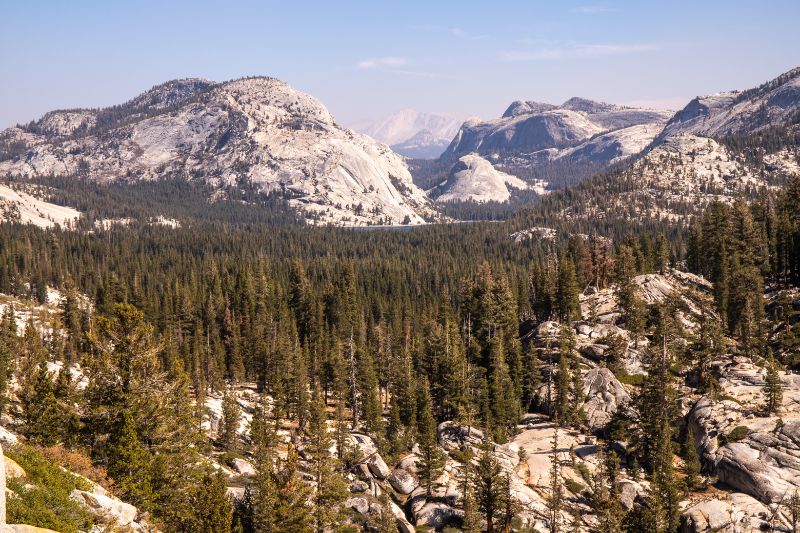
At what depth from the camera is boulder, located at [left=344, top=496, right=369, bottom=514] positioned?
6151 cm

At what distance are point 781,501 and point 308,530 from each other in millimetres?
50810

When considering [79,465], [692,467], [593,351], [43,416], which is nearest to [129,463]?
[79,465]

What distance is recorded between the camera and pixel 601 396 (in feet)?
299

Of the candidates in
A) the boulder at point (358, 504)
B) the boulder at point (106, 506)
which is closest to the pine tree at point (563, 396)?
the boulder at point (358, 504)

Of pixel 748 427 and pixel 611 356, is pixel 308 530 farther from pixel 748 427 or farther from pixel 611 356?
pixel 611 356

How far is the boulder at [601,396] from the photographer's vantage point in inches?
3455

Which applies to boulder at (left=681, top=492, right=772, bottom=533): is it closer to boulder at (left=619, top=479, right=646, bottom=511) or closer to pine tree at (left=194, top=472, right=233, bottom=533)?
boulder at (left=619, top=479, right=646, bottom=511)

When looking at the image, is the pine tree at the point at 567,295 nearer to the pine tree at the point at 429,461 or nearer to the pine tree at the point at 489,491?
the pine tree at the point at 429,461

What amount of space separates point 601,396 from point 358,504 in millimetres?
47042

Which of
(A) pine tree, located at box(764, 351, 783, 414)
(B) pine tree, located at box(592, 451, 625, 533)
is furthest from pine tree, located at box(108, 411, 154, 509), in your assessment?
(A) pine tree, located at box(764, 351, 783, 414)

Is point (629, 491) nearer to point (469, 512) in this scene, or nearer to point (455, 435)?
point (469, 512)

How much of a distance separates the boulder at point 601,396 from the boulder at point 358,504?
41.5 metres

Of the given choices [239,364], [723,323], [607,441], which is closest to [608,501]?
[607,441]

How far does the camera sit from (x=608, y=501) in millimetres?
58844
